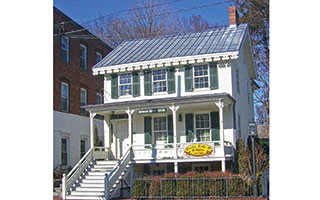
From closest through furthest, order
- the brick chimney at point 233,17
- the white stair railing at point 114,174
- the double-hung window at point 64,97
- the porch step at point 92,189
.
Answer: the white stair railing at point 114,174 → the porch step at point 92,189 → the brick chimney at point 233,17 → the double-hung window at point 64,97

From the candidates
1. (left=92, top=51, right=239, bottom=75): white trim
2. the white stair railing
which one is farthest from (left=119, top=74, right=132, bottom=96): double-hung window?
the white stair railing

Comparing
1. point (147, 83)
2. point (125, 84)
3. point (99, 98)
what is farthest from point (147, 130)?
point (99, 98)

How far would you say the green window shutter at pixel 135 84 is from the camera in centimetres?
1931

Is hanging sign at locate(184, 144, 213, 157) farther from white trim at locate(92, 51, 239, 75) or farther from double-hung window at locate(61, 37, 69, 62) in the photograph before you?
double-hung window at locate(61, 37, 69, 62)

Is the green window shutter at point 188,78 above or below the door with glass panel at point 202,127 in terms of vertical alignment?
above

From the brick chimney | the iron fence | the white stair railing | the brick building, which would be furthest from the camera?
the brick building

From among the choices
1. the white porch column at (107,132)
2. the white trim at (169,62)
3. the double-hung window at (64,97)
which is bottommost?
the white porch column at (107,132)

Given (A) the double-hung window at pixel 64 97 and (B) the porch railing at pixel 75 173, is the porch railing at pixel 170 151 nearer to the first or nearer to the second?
(B) the porch railing at pixel 75 173

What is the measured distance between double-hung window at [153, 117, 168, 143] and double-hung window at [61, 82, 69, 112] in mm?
5344

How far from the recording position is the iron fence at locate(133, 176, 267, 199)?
13.8 m

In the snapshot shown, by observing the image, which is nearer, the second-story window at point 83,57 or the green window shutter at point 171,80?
the green window shutter at point 171,80

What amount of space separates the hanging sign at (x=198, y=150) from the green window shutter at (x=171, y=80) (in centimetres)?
300

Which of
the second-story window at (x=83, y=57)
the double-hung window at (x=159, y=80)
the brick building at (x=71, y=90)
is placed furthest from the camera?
the second-story window at (x=83, y=57)

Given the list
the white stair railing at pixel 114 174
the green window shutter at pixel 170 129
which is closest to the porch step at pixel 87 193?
the white stair railing at pixel 114 174
